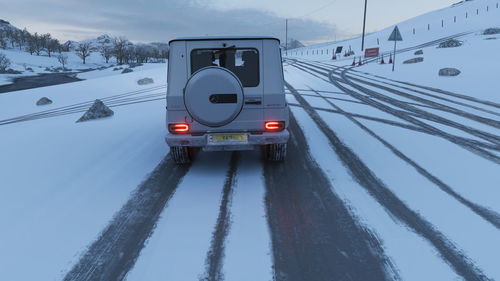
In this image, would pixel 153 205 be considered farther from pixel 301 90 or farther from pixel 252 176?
pixel 301 90

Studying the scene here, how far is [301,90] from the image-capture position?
15.5 m

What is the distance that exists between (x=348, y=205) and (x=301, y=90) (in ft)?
38.6

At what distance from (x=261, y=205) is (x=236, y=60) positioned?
2.47 m

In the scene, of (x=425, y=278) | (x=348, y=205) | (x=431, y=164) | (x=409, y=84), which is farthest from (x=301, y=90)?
(x=425, y=278)

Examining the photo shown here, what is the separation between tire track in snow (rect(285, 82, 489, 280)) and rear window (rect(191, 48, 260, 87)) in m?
2.29

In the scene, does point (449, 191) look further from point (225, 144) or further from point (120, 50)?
point (120, 50)

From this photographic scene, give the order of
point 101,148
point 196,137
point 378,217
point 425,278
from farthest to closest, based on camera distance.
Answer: point 101,148, point 196,137, point 378,217, point 425,278

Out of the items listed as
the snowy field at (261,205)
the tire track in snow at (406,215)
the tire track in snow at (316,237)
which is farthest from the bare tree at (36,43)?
the tire track in snow at (316,237)

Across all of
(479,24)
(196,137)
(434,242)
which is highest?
(479,24)

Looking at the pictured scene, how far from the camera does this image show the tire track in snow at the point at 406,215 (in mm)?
3014

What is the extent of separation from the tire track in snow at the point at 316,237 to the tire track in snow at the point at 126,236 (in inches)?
57.2

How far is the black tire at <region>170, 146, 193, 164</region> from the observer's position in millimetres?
5637

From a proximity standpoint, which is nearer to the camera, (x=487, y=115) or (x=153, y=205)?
(x=153, y=205)

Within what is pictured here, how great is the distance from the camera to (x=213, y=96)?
189 inches
